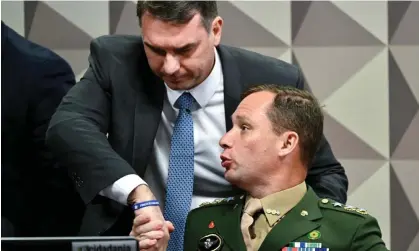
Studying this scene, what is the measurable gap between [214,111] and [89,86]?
286 mm

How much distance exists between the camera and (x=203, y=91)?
5.66 feet

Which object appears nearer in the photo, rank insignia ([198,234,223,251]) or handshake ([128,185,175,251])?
handshake ([128,185,175,251])

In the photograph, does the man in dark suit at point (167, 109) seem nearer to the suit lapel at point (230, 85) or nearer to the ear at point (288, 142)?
the suit lapel at point (230, 85)

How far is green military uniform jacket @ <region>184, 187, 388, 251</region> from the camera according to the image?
1.44 metres

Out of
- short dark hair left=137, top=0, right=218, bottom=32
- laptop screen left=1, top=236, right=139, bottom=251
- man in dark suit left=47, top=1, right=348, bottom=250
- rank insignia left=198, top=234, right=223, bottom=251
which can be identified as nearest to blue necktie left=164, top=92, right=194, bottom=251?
man in dark suit left=47, top=1, right=348, bottom=250

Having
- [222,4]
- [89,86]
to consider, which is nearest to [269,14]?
[222,4]

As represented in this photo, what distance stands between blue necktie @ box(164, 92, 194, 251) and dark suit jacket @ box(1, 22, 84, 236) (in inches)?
11.5

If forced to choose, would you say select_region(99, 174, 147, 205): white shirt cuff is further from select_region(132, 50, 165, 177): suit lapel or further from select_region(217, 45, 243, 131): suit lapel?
select_region(217, 45, 243, 131): suit lapel

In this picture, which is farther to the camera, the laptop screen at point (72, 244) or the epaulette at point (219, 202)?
the epaulette at point (219, 202)

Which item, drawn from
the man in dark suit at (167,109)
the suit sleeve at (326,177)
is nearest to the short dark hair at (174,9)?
the man in dark suit at (167,109)

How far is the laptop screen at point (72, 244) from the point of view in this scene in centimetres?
71

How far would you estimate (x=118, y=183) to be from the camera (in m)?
1.47

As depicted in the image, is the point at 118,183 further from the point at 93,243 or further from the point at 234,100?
the point at 93,243

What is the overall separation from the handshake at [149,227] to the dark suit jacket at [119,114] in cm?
13
